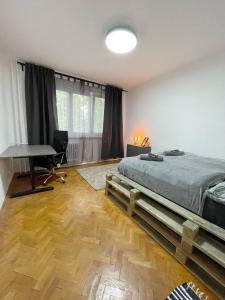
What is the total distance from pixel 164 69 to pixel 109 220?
10.8 ft

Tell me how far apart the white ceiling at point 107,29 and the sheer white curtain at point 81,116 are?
2.34ft

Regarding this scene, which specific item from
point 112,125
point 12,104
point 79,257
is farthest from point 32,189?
point 112,125

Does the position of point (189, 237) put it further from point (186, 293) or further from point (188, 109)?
point (188, 109)

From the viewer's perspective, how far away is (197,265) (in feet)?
4.12

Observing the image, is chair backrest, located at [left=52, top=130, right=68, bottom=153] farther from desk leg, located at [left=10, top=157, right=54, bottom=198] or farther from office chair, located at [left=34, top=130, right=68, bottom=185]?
desk leg, located at [left=10, top=157, right=54, bottom=198]

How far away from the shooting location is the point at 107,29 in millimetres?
1952

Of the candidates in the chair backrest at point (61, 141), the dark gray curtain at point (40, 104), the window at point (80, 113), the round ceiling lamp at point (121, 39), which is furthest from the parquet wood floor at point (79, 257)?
the round ceiling lamp at point (121, 39)

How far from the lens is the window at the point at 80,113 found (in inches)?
143

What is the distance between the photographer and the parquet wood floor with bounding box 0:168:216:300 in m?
1.05

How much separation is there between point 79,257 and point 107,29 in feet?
9.02

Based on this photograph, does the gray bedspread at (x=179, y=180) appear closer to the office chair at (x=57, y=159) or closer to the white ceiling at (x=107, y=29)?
the office chair at (x=57, y=159)

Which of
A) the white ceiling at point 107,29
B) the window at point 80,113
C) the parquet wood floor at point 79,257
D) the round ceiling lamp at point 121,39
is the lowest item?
the parquet wood floor at point 79,257

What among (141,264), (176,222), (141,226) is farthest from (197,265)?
(141,226)

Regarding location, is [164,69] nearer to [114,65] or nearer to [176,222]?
[114,65]
